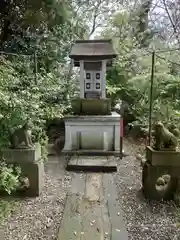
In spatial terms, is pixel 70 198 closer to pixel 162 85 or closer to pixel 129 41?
pixel 162 85

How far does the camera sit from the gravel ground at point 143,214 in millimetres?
2172

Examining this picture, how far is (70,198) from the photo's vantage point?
287cm

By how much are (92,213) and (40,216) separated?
48 centimetres

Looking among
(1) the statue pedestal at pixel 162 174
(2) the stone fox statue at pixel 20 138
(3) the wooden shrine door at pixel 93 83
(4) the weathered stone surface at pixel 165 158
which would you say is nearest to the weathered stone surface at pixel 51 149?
(3) the wooden shrine door at pixel 93 83

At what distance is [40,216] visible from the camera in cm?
249

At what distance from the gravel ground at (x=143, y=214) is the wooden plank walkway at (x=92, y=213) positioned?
0.08 metres

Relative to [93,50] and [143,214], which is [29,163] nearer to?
[143,214]

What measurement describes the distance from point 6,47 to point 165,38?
16.1 ft

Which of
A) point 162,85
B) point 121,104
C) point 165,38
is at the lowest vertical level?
point 121,104

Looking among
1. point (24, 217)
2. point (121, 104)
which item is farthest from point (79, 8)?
point (24, 217)

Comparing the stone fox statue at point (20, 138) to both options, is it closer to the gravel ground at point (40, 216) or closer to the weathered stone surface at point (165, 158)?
the gravel ground at point (40, 216)

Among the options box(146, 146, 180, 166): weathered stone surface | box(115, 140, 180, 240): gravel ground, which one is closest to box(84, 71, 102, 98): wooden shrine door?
box(115, 140, 180, 240): gravel ground

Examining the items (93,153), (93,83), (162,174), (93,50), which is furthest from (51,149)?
(162,174)

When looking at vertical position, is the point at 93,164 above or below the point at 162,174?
below
